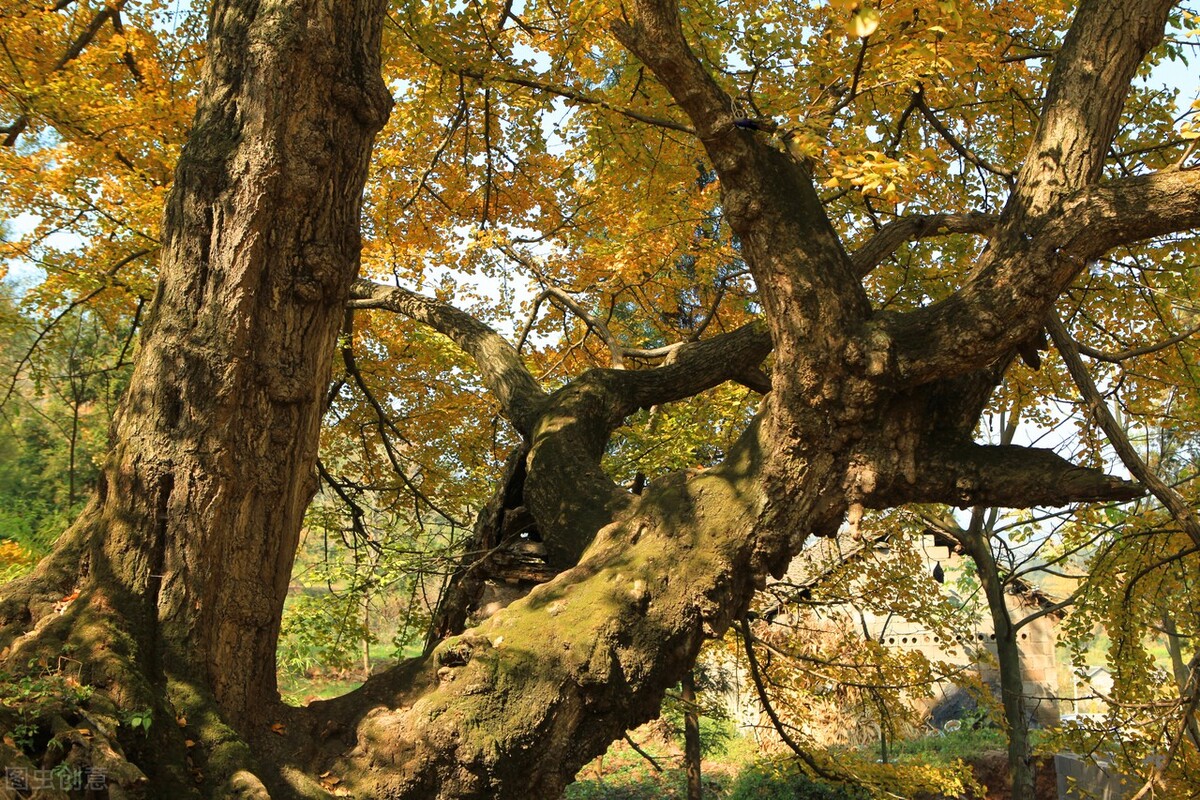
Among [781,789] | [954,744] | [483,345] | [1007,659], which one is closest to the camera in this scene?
[483,345]

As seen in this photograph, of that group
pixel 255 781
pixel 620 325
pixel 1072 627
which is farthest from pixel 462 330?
pixel 1072 627

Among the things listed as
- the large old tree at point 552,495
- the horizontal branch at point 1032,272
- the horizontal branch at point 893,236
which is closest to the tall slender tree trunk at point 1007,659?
the horizontal branch at point 893,236

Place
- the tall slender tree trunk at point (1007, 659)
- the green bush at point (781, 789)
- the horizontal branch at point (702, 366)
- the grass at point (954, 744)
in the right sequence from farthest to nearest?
the grass at point (954, 744), the green bush at point (781, 789), the tall slender tree trunk at point (1007, 659), the horizontal branch at point (702, 366)

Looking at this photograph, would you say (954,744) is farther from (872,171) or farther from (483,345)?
(872,171)

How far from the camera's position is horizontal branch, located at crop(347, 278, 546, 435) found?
549 centimetres

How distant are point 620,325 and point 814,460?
24.0 ft

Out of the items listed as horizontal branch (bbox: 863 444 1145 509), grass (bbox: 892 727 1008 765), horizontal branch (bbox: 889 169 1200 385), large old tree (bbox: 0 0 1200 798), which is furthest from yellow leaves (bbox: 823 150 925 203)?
grass (bbox: 892 727 1008 765)

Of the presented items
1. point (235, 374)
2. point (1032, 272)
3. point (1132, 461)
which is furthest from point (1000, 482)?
point (235, 374)

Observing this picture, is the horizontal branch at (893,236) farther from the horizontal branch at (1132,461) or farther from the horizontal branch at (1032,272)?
the horizontal branch at (1132,461)

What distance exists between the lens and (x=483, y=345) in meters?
5.99

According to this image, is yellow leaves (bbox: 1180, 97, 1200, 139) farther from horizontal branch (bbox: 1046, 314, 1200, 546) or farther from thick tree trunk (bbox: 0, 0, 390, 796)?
thick tree trunk (bbox: 0, 0, 390, 796)

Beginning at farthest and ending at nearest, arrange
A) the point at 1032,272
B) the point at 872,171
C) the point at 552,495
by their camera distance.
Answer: the point at 552,495 → the point at 872,171 → the point at 1032,272

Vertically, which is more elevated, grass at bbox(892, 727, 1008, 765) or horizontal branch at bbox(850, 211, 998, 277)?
horizontal branch at bbox(850, 211, 998, 277)

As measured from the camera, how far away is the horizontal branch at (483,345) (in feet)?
18.0
